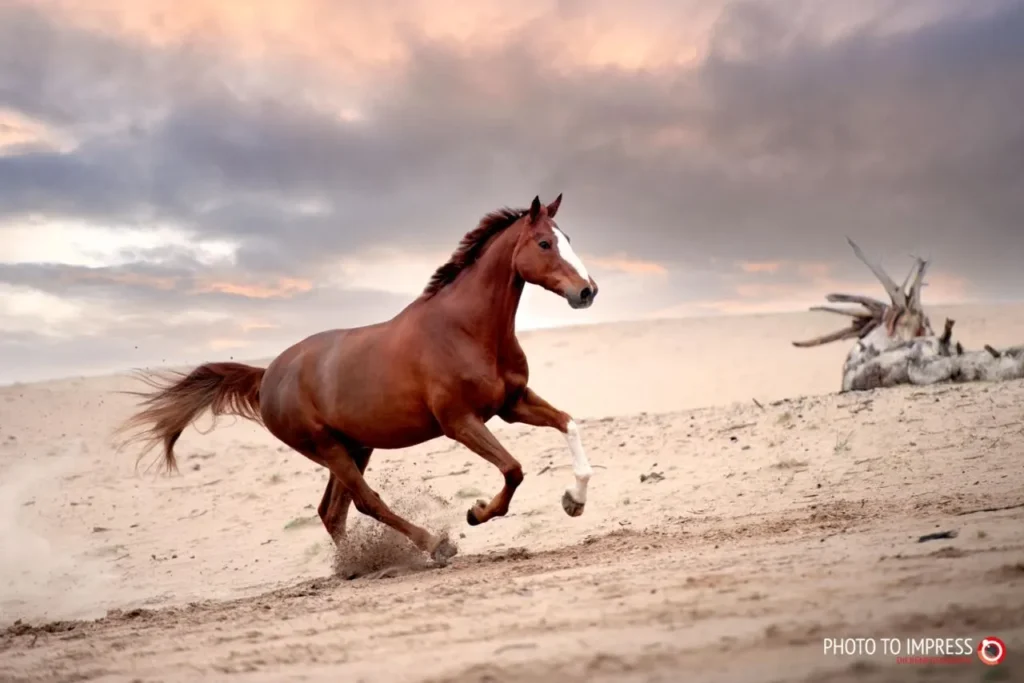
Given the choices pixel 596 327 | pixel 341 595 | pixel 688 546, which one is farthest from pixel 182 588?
pixel 596 327

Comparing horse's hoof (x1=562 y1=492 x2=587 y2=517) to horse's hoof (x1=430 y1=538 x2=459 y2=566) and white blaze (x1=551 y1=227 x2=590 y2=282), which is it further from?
white blaze (x1=551 y1=227 x2=590 y2=282)

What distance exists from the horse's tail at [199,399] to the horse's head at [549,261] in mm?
2845

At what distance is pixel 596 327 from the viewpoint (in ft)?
99.8

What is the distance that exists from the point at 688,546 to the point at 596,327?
25.2 meters

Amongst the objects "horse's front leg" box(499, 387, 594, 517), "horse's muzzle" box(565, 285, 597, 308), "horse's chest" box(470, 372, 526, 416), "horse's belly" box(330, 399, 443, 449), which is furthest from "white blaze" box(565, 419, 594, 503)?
"horse's belly" box(330, 399, 443, 449)

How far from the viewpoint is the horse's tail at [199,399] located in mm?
8133

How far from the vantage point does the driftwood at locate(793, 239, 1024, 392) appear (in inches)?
425

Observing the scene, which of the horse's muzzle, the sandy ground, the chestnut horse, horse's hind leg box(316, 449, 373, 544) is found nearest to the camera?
the sandy ground

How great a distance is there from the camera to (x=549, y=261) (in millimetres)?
6230

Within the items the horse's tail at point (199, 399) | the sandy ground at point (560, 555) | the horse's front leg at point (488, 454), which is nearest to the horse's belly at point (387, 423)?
the horse's front leg at point (488, 454)

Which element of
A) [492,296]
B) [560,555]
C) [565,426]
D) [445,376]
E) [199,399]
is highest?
[492,296]

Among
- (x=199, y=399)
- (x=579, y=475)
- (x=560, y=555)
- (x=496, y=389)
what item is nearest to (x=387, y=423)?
(x=496, y=389)

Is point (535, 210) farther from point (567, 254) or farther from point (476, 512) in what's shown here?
point (476, 512)

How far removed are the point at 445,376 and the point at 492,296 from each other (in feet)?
2.05
